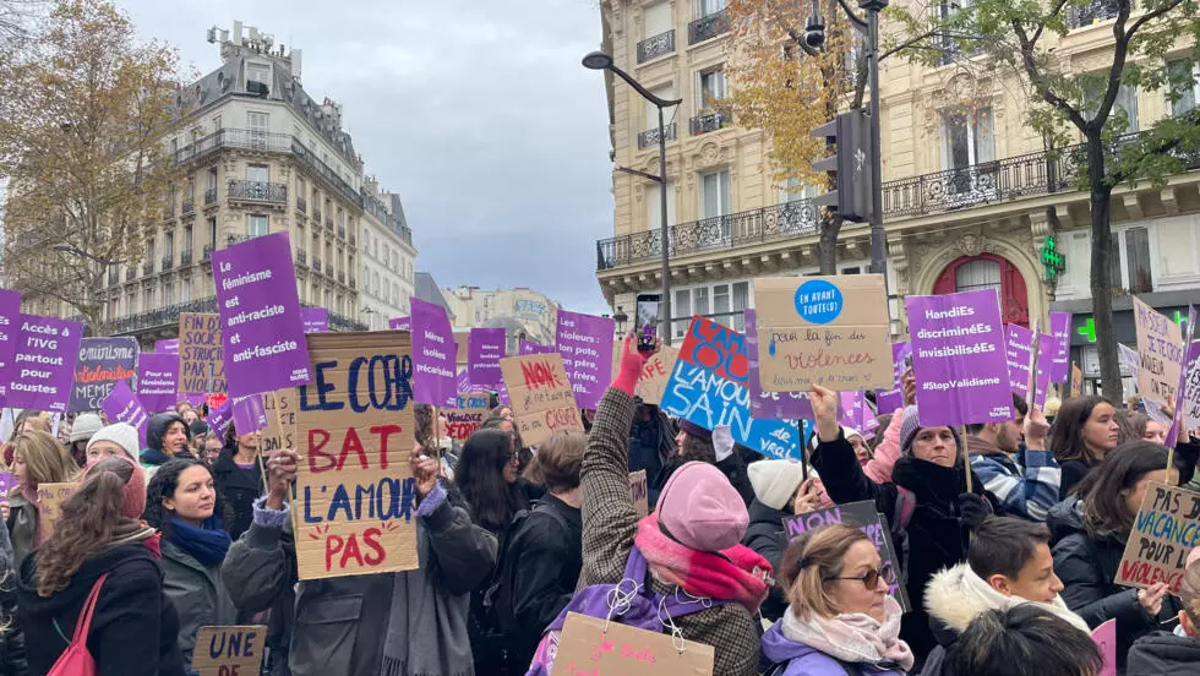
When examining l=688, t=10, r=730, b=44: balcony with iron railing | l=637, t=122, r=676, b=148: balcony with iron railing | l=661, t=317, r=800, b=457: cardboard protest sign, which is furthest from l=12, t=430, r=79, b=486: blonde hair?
l=637, t=122, r=676, b=148: balcony with iron railing

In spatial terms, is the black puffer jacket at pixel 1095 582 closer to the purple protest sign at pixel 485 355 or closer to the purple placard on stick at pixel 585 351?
the purple placard on stick at pixel 585 351

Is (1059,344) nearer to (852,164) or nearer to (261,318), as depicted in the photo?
(852,164)

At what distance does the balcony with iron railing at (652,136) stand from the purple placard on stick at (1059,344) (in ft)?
59.1

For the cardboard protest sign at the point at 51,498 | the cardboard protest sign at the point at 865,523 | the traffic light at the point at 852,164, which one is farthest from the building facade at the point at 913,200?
the cardboard protest sign at the point at 51,498

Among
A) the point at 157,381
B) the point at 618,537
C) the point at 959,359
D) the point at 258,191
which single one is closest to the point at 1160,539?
the point at 959,359

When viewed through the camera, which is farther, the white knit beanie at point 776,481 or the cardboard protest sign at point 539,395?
the cardboard protest sign at point 539,395

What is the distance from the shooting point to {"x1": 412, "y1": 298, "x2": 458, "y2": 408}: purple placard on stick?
20.2 ft

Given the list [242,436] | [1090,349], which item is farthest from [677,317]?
[242,436]

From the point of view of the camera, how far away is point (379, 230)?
6969 cm

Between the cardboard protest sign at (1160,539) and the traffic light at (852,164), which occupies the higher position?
the traffic light at (852,164)

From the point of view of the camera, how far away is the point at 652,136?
90.9 feet

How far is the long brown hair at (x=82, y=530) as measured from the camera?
10.5 feet

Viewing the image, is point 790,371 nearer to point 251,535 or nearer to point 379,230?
point 251,535

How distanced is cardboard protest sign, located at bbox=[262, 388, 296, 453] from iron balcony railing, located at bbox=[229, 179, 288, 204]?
5065 centimetres
